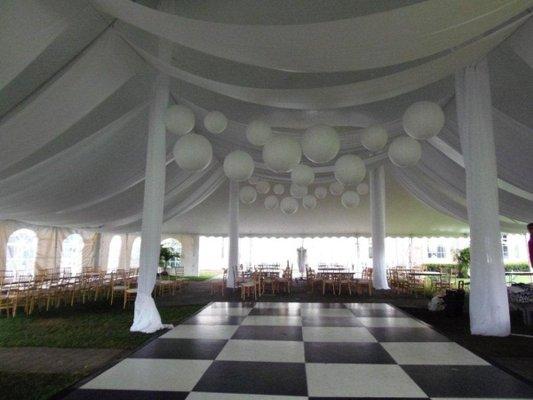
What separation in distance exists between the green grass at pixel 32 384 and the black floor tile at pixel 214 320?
2.44 meters

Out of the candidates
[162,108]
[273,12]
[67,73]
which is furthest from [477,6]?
[162,108]

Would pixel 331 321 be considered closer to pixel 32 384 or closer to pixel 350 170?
pixel 350 170

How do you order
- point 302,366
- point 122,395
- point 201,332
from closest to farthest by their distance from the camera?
1. point 122,395
2. point 302,366
3. point 201,332

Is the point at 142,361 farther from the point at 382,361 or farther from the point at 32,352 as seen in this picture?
the point at 382,361

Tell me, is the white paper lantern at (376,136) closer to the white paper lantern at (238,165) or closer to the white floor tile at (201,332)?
the white paper lantern at (238,165)

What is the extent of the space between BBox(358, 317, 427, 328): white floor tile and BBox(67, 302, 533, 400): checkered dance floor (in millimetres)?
29

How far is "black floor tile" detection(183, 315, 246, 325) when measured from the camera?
545 cm

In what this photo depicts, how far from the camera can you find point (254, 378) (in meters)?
3.05

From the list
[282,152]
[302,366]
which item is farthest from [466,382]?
[282,152]

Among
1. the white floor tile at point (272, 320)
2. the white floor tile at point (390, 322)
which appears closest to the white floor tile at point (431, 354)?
the white floor tile at point (390, 322)

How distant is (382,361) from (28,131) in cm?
452

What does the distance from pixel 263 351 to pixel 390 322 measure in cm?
251

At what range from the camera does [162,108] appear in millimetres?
5285

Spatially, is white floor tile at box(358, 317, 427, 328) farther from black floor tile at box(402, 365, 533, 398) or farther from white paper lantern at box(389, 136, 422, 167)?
white paper lantern at box(389, 136, 422, 167)
